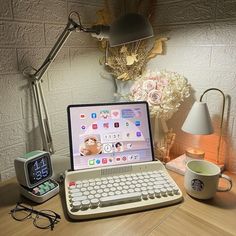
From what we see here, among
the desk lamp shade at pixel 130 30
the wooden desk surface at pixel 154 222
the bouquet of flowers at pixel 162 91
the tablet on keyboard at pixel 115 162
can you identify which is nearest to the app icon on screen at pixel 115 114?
the tablet on keyboard at pixel 115 162

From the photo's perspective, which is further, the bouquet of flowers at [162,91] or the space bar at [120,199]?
the bouquet of flowers at [162,91]

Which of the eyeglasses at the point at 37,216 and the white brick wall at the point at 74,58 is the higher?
the white brick wall at the point at 74,58

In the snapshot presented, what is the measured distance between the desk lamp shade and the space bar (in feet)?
1.65

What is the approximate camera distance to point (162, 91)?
1.00 meters

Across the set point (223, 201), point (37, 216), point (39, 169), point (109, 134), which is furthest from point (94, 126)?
point (223, 201)

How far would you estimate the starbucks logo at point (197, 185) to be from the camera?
0.79 m

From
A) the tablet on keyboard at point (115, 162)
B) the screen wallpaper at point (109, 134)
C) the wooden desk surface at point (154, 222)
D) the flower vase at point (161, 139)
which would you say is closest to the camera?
the wooden desk surface at point (154, 222)

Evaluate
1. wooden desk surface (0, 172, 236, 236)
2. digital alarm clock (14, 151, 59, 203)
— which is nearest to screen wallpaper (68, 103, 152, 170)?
digital alarm clock (14, 151, 59, 203)

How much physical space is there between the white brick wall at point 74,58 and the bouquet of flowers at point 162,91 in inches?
3.9

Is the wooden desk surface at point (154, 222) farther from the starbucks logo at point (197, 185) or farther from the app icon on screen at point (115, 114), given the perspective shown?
the app icon on screen at point (115, 114)

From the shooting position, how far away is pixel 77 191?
2.63 ft

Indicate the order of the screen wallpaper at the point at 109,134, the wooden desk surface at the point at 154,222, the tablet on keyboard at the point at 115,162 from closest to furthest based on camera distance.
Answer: the wooden desk surface at the point at 154,222 → the tablet on keyboard at the point at 115,162 → the screen wallpaper at the point at 109,134

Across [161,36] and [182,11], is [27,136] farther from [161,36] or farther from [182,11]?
[182,11]

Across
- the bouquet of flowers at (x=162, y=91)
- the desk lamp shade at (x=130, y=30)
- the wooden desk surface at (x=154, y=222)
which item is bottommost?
the wooden desk surface at (x=154, y=222)
